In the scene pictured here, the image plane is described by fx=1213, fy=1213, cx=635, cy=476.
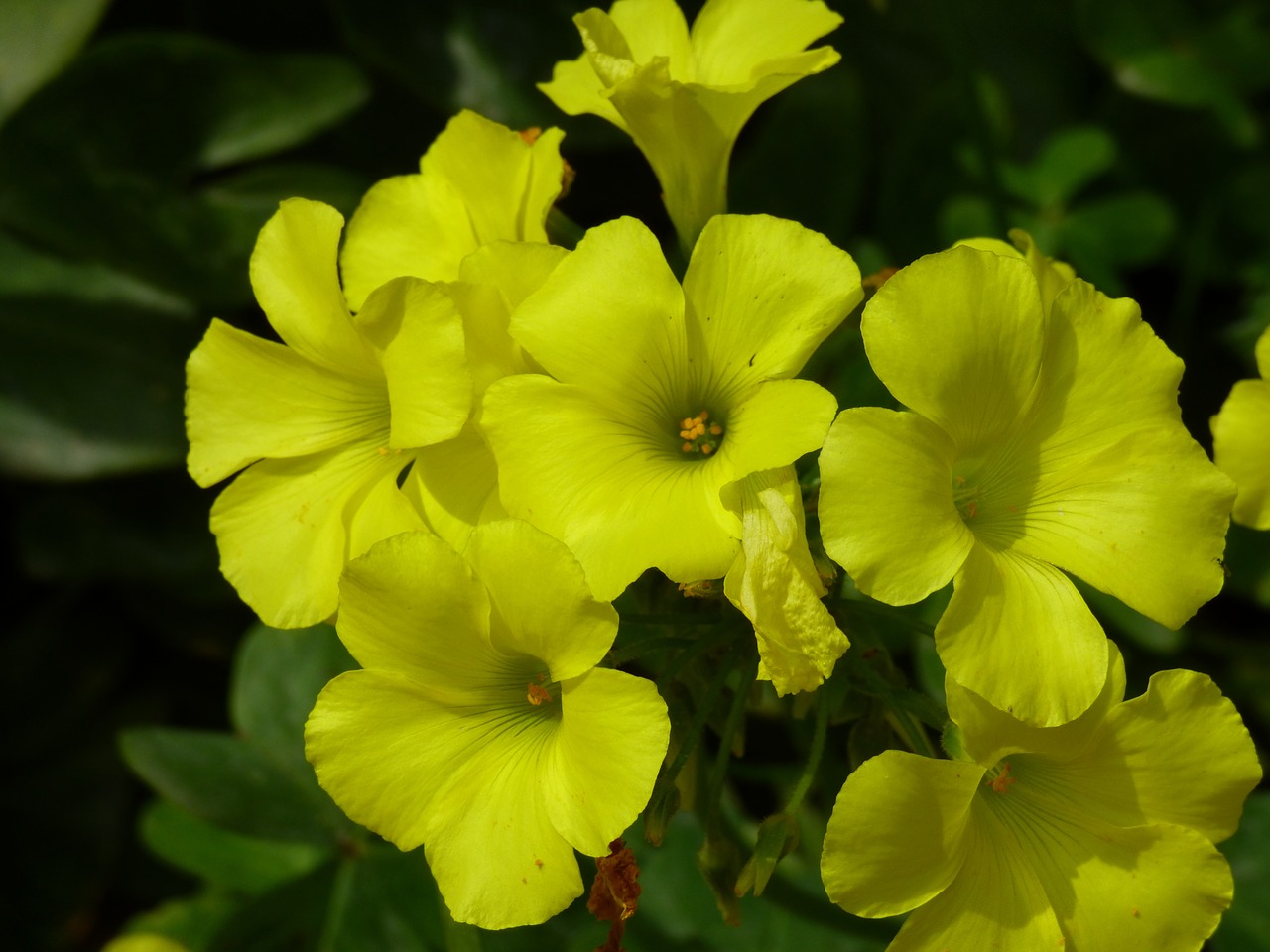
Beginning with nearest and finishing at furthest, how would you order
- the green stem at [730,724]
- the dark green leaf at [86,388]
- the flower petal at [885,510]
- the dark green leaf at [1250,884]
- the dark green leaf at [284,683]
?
the flower petal at [885,510] → the green stem at [730,724] → the dark green leaf at [1250,884] → the dark green leaf at [284,683] → the dark green leaf at [86,388]

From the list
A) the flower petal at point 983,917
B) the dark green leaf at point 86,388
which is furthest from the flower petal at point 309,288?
the dark green leaf at point 86,388

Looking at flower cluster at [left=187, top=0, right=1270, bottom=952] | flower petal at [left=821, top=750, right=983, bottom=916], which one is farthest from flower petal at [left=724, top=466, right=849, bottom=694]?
flower petal at [left=821, top=750, right=983, bottom=916]

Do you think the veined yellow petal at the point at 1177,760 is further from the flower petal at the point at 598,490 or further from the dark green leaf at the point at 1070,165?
the dark green leaf at the point at 1070,165

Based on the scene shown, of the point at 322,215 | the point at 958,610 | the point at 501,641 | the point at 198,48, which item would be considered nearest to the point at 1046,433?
the point at 958,610

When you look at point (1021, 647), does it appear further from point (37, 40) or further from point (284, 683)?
point (37, 40)

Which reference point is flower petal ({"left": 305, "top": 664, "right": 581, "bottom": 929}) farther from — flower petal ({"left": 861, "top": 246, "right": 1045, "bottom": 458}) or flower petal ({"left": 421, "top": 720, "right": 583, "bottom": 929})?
flower petal ({"left": 861, "top": 246, "right": 1045, "bottom": 458})

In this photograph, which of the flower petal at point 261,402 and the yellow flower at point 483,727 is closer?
the yellow flower at point 483,727
